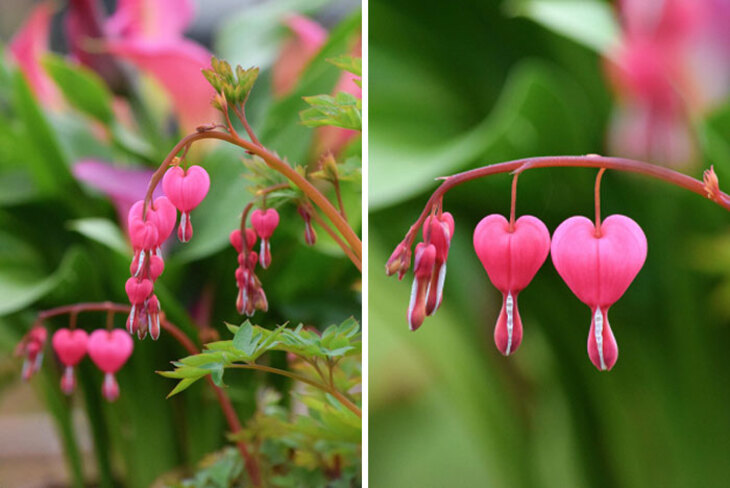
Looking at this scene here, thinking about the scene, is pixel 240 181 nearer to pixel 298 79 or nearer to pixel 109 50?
pixel 298 79

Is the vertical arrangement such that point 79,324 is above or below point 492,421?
above

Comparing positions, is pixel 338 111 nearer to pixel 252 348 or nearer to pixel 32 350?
pixel 252 348

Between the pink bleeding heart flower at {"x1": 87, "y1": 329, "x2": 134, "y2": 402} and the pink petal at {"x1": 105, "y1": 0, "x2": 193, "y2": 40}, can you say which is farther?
the pink petal at {"x1": 105, "y1": 0, "x2": 193, "y2": 40}


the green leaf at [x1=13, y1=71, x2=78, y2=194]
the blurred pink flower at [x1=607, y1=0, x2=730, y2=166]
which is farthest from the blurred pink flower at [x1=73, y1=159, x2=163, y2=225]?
the blurred pink flower at [x1=607, y1=0, x2=730, y2=166]

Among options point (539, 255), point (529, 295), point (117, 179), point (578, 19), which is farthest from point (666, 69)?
point (117, 179)

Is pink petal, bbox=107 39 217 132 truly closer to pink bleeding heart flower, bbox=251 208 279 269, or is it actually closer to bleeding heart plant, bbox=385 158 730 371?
pink bleeding heart flower, bbox=251 208 279 269

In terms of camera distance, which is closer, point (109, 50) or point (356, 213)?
point (356, 213)

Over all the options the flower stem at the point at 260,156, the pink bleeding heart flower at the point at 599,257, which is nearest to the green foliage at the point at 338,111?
the flower stem at the point at 260,156

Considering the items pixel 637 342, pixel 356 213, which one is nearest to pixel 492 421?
pixel 637 342
